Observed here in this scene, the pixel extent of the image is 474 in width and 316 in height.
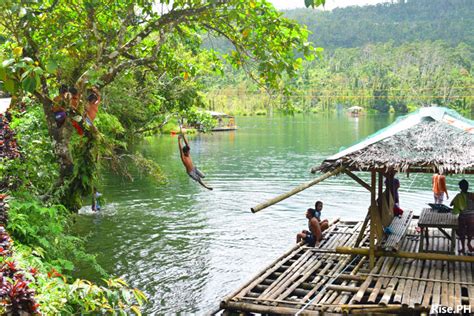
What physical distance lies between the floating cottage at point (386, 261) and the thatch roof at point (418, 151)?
0.05 feet

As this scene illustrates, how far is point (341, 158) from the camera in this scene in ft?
28.3

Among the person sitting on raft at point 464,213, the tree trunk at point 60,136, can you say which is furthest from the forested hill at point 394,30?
the tree trunk at point 60,136

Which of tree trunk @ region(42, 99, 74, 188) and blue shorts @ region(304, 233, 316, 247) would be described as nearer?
tree trunk @ region(42, 99, 74, 188)

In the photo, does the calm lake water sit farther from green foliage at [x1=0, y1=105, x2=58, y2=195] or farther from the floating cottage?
green foliage at [x1=0, y1=105, x2=58, y2=195]

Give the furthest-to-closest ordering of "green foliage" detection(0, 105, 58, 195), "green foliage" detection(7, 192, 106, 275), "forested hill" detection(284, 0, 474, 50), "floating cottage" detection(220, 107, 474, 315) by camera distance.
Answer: "forested hill" detection(284, 0, 474, 50)
"green foliage" detection(0, 105, 58, 195)
"green foliage" detection(7, 192, 106, 275)
"floating cottage" detection(220, 107, 474, 315)

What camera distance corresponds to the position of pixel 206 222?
1595 cm

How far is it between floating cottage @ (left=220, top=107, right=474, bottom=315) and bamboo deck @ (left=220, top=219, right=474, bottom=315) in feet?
0.04

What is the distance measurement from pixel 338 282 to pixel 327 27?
626ft

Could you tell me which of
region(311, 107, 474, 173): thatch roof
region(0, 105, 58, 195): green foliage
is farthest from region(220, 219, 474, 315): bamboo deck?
region(0, 105, 58, 195): green foliage

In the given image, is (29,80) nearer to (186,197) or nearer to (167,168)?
(186,197)

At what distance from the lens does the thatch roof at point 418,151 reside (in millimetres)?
8312

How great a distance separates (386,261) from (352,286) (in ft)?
4.12

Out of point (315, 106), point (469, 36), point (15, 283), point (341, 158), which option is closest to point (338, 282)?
point (341, 158)

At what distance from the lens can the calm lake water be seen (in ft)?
35.9
